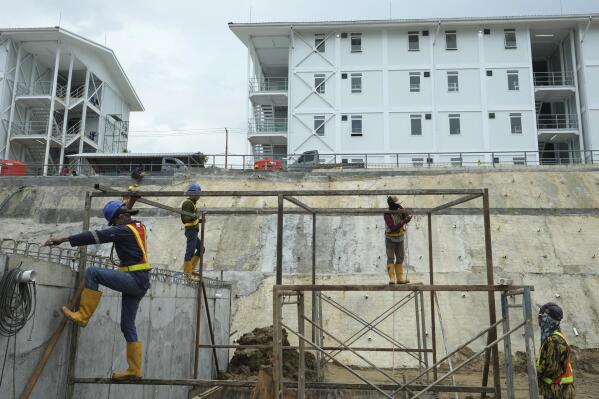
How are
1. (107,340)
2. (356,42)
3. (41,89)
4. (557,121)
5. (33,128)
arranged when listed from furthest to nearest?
1. (41,89)
2. (33,128)
3. (356,42)
4. (557,121)
5. (107,340)

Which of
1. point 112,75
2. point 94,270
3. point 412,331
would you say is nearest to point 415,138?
point 412,331

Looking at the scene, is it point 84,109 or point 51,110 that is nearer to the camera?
point 51,110

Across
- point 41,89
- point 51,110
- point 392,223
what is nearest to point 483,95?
point 392,223

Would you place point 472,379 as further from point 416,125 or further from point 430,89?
point 430,89

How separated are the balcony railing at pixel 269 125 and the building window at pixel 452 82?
38.2ft

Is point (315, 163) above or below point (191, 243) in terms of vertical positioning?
above

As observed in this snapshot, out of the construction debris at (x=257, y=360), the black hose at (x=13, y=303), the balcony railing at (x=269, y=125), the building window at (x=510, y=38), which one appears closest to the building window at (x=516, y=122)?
the building window at (x=510, y=38)

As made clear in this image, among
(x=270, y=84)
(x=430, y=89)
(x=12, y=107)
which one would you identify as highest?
(x=270, y=84)

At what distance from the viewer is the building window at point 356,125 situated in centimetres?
3481

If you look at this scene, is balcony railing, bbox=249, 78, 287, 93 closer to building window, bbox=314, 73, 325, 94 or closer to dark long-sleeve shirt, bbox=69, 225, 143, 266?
building window, bbox=314, 73, 325, 94

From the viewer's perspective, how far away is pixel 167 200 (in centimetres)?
2439

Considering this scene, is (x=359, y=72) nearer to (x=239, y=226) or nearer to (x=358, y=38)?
(x=358, y=38)

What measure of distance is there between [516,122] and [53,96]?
31.4 m

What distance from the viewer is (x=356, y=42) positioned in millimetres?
36500
